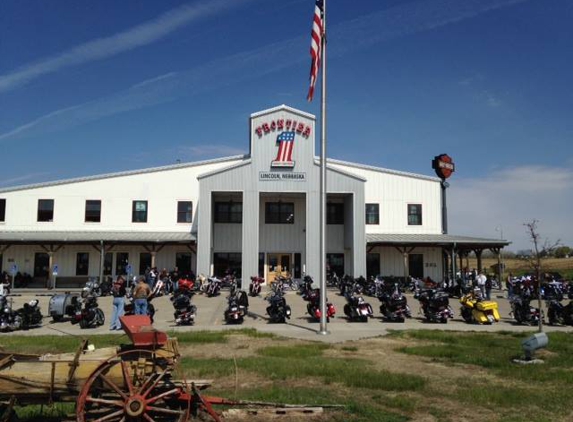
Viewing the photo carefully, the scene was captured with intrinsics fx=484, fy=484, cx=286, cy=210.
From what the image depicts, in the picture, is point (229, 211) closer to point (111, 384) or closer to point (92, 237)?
point (92, 237)

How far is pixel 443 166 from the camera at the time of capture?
37.0 m

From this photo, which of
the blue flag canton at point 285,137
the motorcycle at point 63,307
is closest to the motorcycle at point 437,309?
the motorcycle at point 63,307

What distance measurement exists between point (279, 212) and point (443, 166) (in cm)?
1339

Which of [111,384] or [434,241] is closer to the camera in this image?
[111,384]

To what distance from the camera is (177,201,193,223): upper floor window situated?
33.5 m

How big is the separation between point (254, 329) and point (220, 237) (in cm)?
1835

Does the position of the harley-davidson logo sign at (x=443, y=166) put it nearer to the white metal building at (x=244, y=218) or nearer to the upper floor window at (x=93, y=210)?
the white metal building at (x=244, y=218)

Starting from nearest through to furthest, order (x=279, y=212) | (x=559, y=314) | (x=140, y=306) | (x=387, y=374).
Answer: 1. (x=387, y=374)
2. (x=140, y=306)
3. (x=559, y=314)
4. (x=279, y=212)

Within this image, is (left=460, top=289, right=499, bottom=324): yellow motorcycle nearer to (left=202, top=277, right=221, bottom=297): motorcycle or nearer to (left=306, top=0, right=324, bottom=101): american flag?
(left=306, top=0, right=324, bottom=101): american flag

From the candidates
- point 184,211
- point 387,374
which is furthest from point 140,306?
point 184,211

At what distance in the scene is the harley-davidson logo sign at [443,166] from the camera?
121 feet

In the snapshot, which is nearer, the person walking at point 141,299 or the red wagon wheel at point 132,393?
the red wagon wheel at point 132,393

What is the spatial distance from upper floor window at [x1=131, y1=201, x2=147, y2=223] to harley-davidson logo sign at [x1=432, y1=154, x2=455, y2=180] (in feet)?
71.7

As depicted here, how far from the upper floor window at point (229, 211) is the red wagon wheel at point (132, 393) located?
2747 cm
